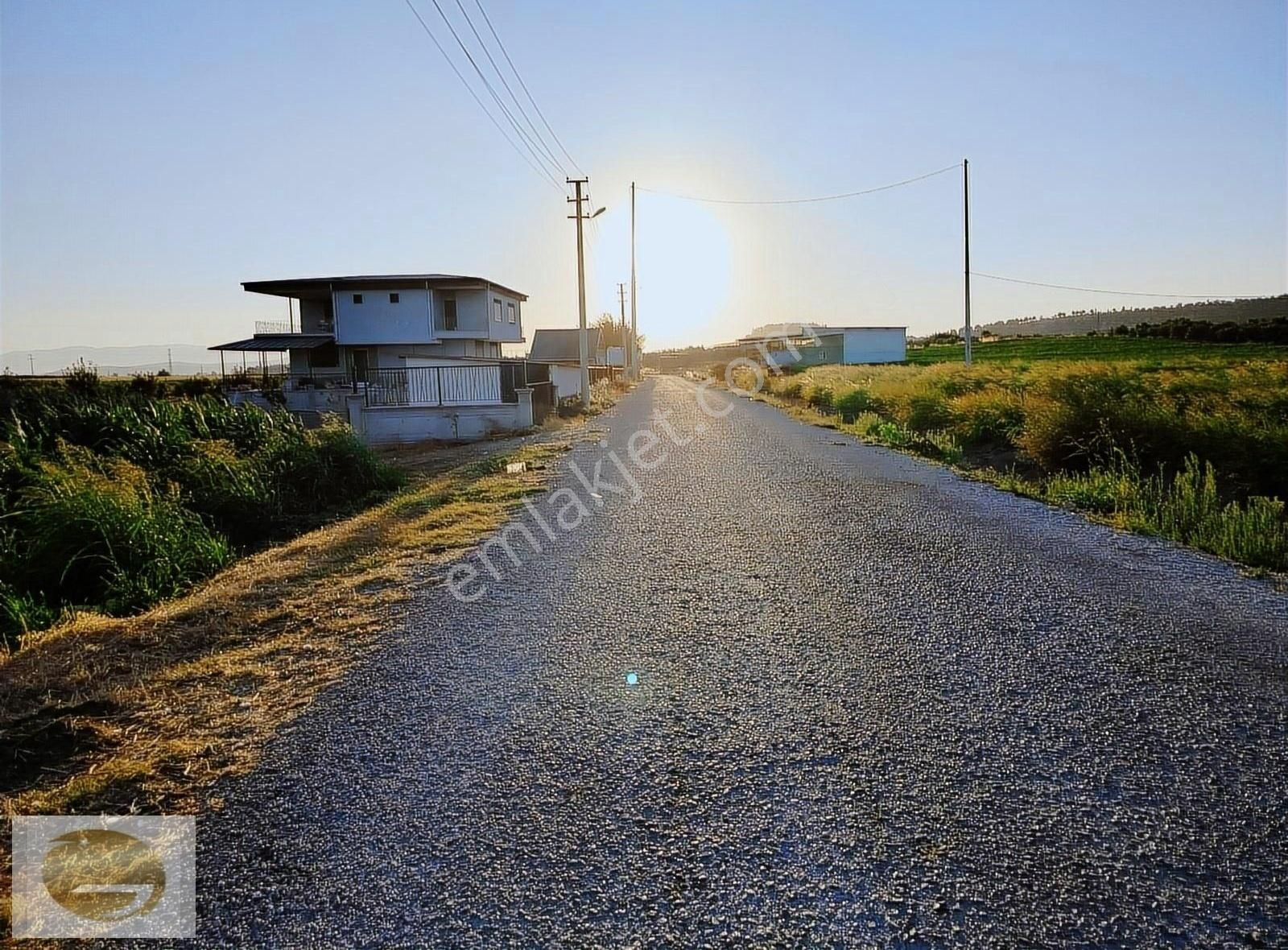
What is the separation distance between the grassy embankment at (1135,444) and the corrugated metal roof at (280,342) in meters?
28.1

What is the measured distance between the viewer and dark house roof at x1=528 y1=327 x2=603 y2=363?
60.5 meters

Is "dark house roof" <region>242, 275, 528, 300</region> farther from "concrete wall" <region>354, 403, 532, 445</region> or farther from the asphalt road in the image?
the asphalt road

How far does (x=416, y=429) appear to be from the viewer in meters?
21.0

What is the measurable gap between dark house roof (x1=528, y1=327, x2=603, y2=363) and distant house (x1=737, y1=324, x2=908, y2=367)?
16.1 metres

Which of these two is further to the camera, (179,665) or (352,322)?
(352,322)

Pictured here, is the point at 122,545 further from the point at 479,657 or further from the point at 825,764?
the point at 825,764

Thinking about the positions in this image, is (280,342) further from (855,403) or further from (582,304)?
(855,403)

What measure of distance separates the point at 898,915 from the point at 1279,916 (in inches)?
40.6

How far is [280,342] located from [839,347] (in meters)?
47.8

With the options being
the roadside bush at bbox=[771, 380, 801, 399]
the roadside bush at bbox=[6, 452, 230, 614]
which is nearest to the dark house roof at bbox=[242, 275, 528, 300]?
the roadside bush at bbox=[771, 380, 801, 399]

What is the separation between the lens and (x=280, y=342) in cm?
3766

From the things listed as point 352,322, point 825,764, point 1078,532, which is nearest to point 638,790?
point 825,764

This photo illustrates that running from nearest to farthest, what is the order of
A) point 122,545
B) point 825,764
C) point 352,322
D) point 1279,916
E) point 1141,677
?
point 1279,916 → point 825,764 → point 1141,677 → point 122,545 → point 352,322

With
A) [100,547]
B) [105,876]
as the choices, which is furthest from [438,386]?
[105,876]
